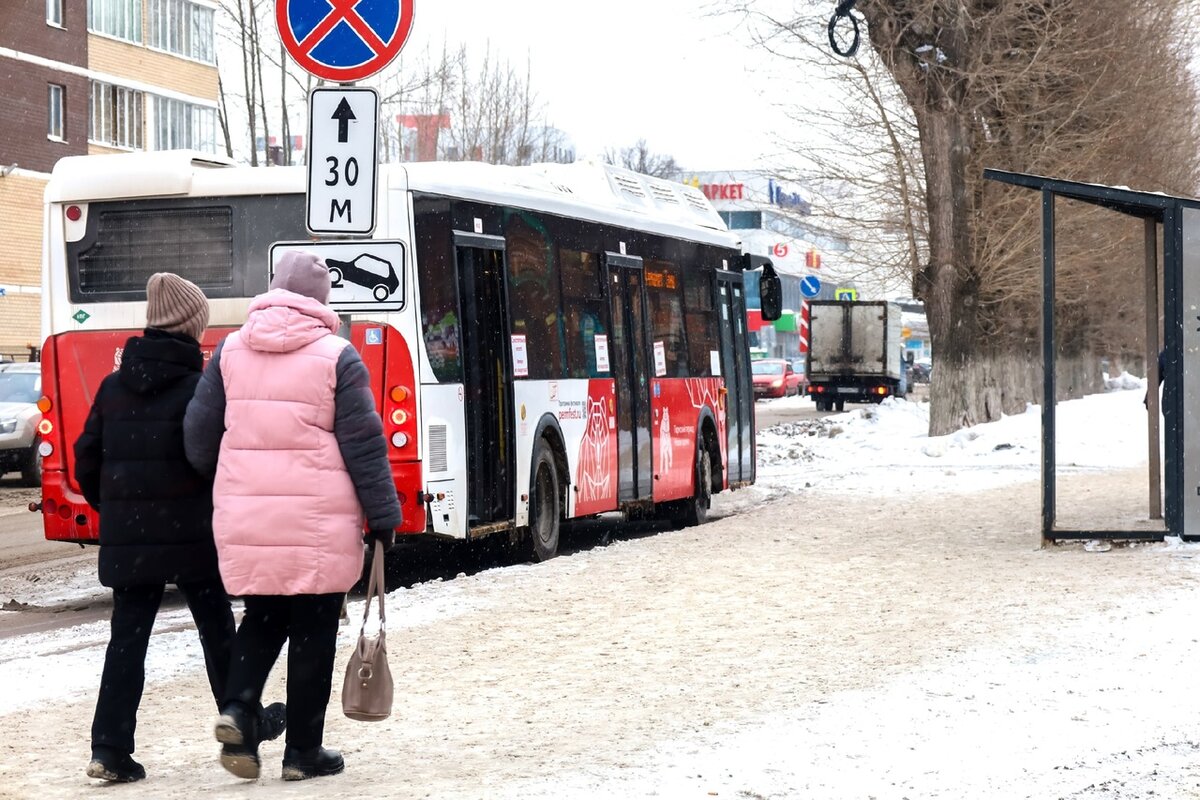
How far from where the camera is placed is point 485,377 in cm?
1379

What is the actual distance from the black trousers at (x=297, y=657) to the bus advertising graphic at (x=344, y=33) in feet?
12.5

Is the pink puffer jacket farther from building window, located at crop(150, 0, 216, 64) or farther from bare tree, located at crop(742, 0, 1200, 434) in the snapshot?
building window, located at crop(150, 0, 216, 64)

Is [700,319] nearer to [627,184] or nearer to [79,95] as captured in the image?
[627,184]

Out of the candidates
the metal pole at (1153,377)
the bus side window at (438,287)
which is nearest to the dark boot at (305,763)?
the bus side window at (438,287)

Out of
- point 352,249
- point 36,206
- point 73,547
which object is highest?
point 36,206

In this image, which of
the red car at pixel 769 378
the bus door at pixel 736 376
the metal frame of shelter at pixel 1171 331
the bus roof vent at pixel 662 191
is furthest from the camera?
the red car at pixel 769 378

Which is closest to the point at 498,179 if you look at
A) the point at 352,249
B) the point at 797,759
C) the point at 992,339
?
the point at 352,249

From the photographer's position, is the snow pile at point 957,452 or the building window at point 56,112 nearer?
the snow pile at point 957,452

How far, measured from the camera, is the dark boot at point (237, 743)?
6.27 meters

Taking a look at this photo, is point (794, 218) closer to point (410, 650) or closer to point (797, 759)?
point (410, 650)

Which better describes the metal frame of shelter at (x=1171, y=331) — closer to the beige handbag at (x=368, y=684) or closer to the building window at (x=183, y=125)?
the beige handbag at (x=368, y=684)

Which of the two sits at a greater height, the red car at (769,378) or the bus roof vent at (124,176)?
the bus roof vent at (124,176)

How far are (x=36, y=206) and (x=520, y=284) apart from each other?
39121 millimetres

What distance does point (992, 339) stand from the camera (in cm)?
3169
